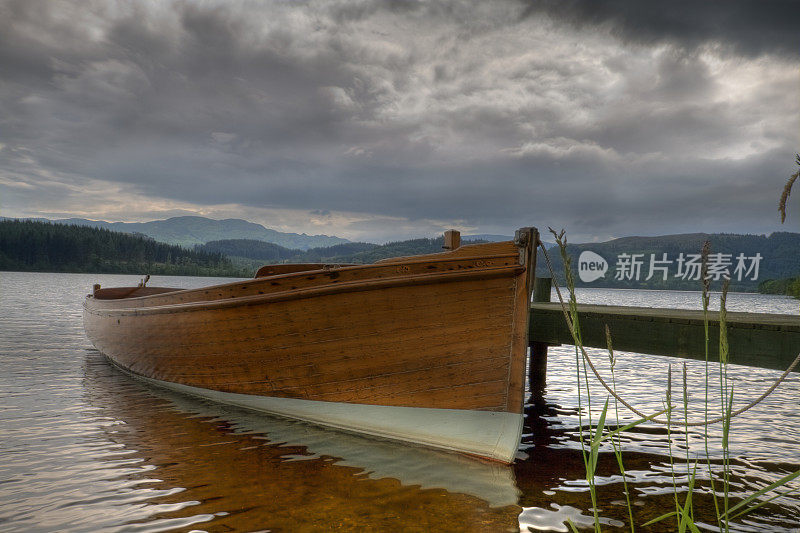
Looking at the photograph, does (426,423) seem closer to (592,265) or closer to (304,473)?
(304,473)

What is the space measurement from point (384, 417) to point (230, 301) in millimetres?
2553

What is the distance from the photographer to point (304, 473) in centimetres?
552

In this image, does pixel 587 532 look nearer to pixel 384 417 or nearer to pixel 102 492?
pixel 384 417

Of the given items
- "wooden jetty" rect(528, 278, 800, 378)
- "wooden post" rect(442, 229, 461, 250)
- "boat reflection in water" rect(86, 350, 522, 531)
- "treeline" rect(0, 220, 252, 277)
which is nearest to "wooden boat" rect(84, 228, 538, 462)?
"boat reflection in water" rect(86, 350, 522, 531)

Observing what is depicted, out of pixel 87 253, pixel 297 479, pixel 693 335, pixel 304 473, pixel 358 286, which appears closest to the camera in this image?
pixel 297 479

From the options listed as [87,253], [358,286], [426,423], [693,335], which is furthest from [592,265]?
[87,253]

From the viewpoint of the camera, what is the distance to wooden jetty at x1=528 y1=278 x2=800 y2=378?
5457 mm

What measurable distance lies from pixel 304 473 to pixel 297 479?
18cm

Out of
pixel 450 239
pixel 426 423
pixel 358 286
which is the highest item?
pixel 450 239

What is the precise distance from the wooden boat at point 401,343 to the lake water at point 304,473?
0.43 metres

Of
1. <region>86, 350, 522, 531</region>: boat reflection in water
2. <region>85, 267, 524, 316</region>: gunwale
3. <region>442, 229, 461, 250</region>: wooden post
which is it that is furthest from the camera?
<region>442, 229, 461, 250</region>: wooden post

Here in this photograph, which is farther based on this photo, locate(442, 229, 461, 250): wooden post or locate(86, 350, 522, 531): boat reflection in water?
locate(442, 229, 461, 250): wooden post

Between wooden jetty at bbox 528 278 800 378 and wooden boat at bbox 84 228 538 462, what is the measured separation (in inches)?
72.4

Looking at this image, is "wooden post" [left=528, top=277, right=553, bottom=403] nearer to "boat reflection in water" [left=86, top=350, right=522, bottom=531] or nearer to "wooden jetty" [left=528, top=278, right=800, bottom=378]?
"wooden jetty" [left=528, top=278, right=800, bottom=378]
